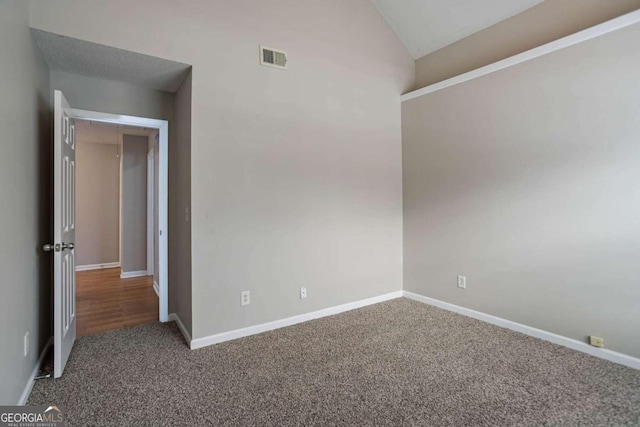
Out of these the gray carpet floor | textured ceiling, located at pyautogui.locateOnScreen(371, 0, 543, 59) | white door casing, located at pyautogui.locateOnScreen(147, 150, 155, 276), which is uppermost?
textured ceiling, located at pyautogui.locateOnScreen(371, 0, 543, 59)

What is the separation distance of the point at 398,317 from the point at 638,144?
7.99ft

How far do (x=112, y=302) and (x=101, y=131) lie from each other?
282cm

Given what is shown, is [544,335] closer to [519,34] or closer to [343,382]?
[343,382]

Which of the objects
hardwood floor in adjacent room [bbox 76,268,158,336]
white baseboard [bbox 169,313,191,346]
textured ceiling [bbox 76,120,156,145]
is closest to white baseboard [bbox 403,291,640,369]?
white baseboard [bbox 169,313,191,346]

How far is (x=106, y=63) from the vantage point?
2641mm

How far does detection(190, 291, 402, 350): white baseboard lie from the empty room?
0.08 ft

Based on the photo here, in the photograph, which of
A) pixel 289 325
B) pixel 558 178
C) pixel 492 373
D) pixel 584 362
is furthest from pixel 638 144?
pixel 289 325

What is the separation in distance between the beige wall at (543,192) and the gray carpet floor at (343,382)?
431 mm

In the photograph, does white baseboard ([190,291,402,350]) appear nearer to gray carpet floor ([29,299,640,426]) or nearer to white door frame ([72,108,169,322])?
gray carpet floor ([29,299,640,426])

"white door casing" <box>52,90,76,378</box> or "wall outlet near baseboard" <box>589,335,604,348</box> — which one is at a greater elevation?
"white door casing" <box>52,90,76,378</box>

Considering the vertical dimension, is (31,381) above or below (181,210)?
below

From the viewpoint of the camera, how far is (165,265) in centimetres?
338

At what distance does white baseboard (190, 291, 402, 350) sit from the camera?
2762mm

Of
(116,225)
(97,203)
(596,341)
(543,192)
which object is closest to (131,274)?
(116,225)
